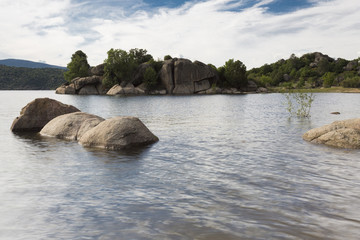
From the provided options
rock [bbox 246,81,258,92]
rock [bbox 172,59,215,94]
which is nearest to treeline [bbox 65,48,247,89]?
rock [bbox 246,81,258,92]

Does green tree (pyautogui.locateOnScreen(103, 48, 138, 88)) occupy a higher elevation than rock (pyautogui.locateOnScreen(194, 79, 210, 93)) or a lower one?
higher

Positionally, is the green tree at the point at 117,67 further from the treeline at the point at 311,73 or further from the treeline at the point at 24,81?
the treeline at the point at 24,81

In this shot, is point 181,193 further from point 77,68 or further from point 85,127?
point 77,68

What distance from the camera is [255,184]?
842 cm

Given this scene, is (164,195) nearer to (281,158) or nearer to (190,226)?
(190,226)

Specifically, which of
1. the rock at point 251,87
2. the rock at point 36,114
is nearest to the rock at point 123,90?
the rock at point 251,87

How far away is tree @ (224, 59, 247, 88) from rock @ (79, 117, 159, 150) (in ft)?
341

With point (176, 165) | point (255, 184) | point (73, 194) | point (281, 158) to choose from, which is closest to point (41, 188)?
point (73, 194)

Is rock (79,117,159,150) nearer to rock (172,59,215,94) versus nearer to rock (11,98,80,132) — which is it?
rock (11,98,80,132)

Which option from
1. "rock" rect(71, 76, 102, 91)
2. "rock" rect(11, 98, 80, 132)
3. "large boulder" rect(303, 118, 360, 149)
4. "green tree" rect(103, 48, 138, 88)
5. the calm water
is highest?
"green tree" rect(103, 48, 138, 88)

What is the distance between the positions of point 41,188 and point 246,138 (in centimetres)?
1129

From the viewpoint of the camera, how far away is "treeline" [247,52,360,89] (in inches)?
5482

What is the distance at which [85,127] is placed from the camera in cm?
1623

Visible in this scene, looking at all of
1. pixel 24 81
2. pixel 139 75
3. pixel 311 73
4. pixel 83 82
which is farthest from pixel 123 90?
pixel 24 81
